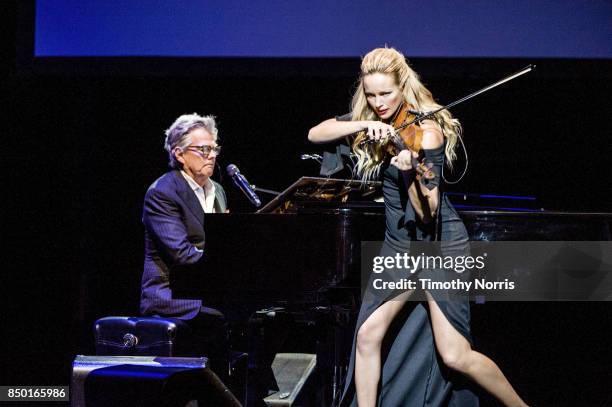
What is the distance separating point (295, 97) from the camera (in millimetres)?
4254

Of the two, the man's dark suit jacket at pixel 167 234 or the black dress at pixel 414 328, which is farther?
the man's dark suit jacket at pixel 167 234

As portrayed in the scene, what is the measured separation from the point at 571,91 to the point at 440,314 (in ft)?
7.38

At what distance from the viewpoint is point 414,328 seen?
2.58 metres

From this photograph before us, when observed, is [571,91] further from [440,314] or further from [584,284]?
[440,314]

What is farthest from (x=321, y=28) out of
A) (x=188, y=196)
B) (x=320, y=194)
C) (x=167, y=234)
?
(x=167, y=234)

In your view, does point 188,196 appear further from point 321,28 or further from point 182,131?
point 321,28

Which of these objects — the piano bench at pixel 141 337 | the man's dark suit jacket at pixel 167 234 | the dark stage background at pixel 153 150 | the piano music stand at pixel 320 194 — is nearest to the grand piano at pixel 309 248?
the piano music stand at pixel 320 194

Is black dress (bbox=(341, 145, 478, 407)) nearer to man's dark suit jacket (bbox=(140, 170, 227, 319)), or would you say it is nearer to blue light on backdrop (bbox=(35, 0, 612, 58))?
man's dark suit jacket (bbox=(140, 170, 227, 319))

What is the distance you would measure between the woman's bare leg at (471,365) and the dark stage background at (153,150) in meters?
1.26

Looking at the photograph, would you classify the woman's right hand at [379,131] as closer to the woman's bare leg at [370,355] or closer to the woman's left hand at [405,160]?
the woman's left hand at [405,160]

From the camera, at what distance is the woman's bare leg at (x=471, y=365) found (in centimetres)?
242

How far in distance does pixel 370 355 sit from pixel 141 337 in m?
1.04

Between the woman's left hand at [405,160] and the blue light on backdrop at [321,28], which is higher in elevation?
the blue light on backdrop at [321,28]

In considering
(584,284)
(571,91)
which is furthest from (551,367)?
(571,91)
